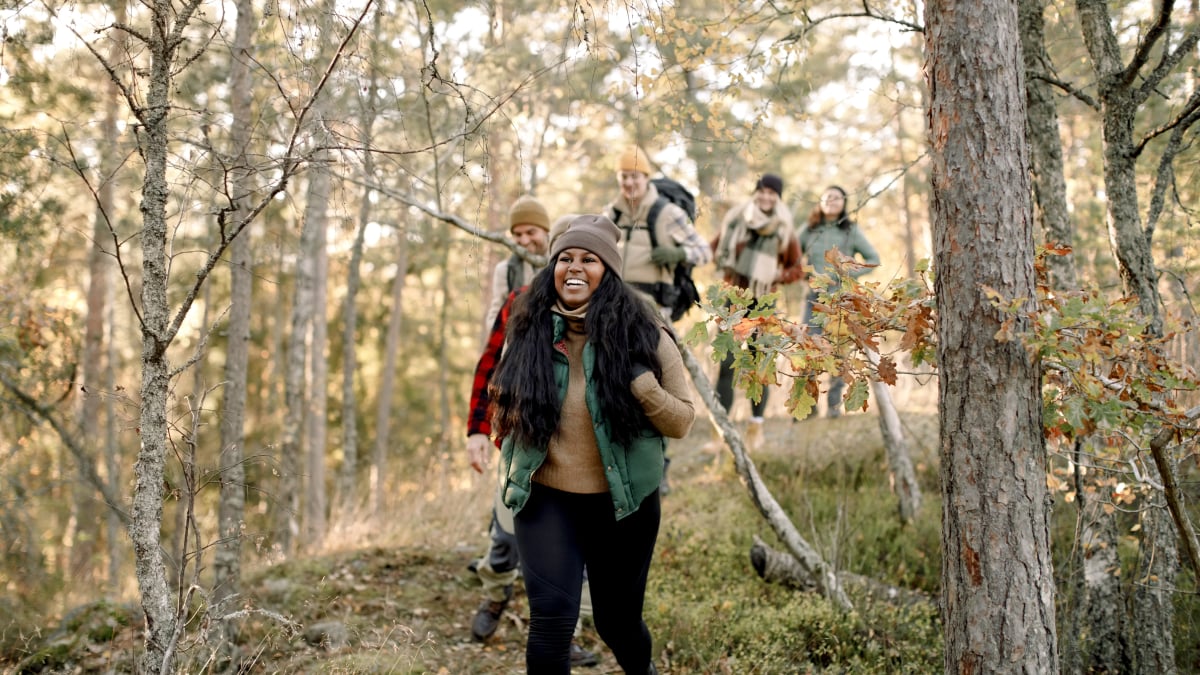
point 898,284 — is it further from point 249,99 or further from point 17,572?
point 17,572

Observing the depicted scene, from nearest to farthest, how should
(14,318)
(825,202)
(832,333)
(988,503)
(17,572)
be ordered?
(988,503)
(832,333)
(14,318)
(825,202)
(17,572)

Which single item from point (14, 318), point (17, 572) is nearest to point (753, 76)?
point (14, 318)

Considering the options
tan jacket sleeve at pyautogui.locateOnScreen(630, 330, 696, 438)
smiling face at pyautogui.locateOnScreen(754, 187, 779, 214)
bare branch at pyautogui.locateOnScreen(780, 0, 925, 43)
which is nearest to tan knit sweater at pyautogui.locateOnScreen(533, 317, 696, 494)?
tan jacket sleeve at pyautogui.locateOnScreen(630, 330, 696, 438)

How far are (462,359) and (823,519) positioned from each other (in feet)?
58.4

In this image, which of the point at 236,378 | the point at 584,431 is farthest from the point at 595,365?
the point at 236,378

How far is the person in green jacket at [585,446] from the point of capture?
3.02 m

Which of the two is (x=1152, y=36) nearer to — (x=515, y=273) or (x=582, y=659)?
(x=515, y=273)

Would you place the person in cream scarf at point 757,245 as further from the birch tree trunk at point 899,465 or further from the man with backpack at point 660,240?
the man with backpack at point 660,240

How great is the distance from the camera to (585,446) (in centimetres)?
314

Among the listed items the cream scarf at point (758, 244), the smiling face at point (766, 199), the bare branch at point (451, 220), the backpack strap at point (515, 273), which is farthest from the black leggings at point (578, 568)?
the smiling face at point (766, 199)

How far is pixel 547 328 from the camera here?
3.28 meters

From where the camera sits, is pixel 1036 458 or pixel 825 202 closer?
pixel 1036 458

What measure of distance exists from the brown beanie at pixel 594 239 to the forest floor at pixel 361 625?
1.69 metres

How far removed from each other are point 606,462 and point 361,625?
8.69 ft
